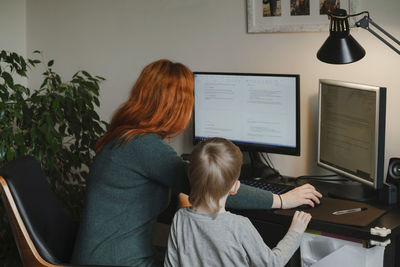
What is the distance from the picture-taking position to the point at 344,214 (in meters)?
1.84

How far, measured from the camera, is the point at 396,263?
192cm

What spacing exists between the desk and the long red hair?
1.45 ft

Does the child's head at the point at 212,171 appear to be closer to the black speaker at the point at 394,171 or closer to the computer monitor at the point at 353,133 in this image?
the computer monitor at the point at 353,133

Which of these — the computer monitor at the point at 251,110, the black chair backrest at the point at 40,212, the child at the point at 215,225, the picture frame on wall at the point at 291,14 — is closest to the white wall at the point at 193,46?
the picture frame on wall at the point at 291,14

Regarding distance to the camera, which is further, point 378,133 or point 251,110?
point 251,110

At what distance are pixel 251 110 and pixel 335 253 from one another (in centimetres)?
79

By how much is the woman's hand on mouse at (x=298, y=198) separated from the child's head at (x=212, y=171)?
397mm

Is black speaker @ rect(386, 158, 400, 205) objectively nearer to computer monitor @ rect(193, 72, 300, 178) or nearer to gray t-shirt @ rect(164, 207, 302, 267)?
computer monitor @ rect(193, 72, 300, 178)

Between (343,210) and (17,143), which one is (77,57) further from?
(343,210)

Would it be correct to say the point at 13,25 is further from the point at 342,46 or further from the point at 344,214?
the point at 344,214

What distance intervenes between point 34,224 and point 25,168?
198 mm

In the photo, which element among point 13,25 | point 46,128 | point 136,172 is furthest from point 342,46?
point 13,25

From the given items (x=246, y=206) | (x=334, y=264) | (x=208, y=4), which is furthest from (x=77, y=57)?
(x=334, y=264)

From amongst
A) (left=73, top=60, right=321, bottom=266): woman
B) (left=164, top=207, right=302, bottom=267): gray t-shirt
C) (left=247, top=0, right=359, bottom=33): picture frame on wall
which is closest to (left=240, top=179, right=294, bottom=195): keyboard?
(left=73, top=60, right=321, bottom=266): woman
